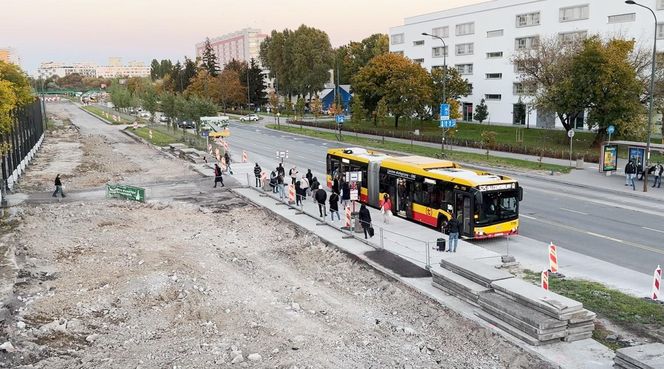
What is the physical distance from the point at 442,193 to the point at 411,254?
3.99m

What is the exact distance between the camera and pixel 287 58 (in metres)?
122

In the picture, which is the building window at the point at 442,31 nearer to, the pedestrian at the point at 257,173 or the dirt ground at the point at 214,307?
the pedestrian at the point at 257,173

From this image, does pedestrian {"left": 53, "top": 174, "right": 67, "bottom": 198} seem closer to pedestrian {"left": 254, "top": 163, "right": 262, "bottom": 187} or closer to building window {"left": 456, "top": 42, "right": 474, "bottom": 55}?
pedestrian {"left": 254, "top": 163, "right": 262, "bottom": 187}

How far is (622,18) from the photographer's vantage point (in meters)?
59.5

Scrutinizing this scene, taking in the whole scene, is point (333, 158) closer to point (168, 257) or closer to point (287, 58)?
point (168, 257)

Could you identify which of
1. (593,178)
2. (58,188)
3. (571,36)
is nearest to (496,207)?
(593,178)

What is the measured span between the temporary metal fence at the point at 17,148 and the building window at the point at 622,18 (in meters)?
56.4

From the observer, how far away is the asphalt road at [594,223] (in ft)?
64.8

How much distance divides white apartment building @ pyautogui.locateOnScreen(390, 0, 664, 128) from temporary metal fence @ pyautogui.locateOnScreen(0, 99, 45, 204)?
45.5 metres

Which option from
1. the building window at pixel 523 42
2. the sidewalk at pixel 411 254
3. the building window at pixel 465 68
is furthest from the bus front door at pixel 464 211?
the building window at pixel 465 68

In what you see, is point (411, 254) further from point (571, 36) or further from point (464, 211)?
point (571, 36)

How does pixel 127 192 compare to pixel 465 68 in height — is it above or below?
below

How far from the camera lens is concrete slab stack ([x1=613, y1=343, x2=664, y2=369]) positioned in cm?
1023

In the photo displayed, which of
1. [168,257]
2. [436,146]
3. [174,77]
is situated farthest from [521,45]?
[174,77]
